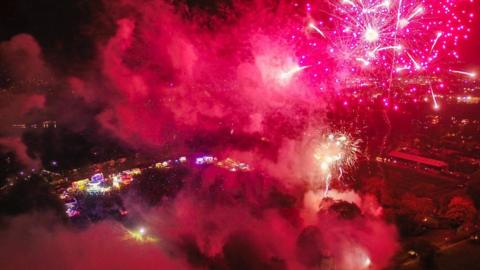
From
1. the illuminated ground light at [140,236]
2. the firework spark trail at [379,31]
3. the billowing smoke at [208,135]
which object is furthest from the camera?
the firework spark trail at [379,31]

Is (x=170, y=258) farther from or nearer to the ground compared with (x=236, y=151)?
nearer to the ground

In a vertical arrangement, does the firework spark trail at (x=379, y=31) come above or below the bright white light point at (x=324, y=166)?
above

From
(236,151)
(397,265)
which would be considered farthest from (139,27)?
(397,265)

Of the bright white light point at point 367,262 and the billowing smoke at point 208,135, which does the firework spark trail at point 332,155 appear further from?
the bright white light point at point 367,262

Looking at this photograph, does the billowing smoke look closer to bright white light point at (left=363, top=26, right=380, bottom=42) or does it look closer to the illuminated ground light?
the illuminated ground light

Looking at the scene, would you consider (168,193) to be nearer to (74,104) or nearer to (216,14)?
(74,104)

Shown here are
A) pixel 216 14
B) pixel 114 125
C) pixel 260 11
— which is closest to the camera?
pixel 216 14

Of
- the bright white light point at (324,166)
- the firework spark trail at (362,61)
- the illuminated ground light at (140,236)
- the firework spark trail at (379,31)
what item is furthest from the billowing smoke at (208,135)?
the firework spark trail at (362,61)

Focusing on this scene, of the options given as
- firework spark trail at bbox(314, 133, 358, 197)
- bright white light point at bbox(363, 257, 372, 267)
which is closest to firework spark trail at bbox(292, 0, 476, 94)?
firework spark trail at bbox(314, 133, 358, 197)

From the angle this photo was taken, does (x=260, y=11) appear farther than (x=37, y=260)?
Yes
